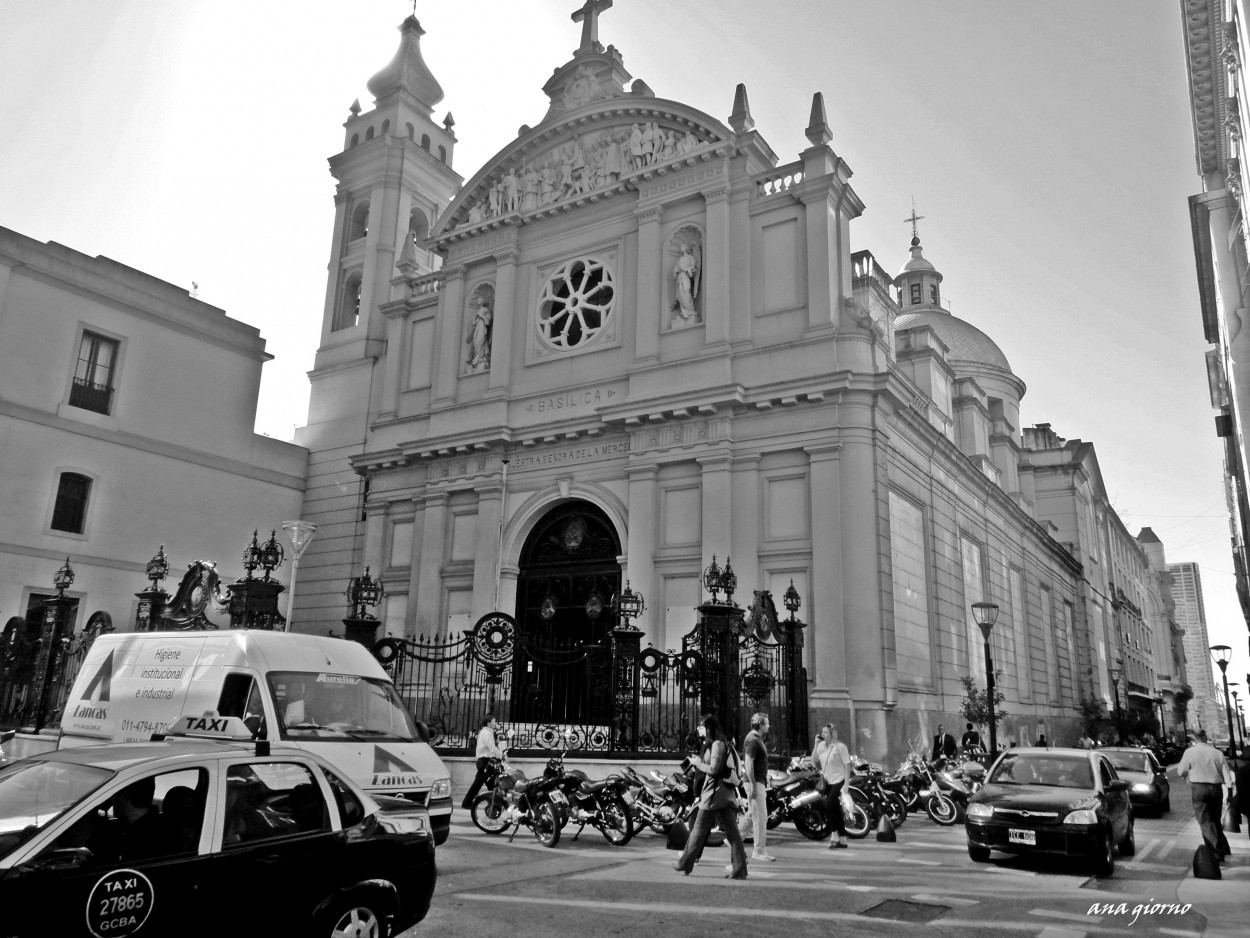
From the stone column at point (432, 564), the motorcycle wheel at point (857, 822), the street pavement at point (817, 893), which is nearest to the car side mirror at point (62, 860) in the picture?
the street pavement at point (817, 893)

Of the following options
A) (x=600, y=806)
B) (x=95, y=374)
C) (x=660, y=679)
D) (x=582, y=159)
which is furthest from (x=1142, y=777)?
(x=95, y=374)

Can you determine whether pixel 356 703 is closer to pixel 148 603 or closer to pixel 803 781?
pixel 803 781

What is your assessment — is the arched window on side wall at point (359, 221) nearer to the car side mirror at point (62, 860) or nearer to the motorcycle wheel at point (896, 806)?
the motorcycle wheel at point (896, 806)

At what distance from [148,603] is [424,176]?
24.0 m

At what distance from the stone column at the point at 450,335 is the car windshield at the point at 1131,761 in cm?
2184

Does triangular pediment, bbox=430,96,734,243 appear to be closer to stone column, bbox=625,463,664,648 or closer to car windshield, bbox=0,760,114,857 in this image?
stone column, bbox=625,463,664,648

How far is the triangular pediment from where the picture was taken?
2822 cm

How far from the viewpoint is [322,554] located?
33.6 meters

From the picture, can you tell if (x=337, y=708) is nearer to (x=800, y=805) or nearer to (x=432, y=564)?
(x=800, y=805)

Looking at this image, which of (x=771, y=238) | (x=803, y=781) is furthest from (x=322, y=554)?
(x=803, y=781)

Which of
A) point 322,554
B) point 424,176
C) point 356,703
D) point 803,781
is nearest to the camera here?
point 356,703

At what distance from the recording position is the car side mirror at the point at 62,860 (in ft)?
14.8

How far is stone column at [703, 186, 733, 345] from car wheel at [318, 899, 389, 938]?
21.4 m

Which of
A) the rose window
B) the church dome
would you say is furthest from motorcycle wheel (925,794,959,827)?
the church dome
